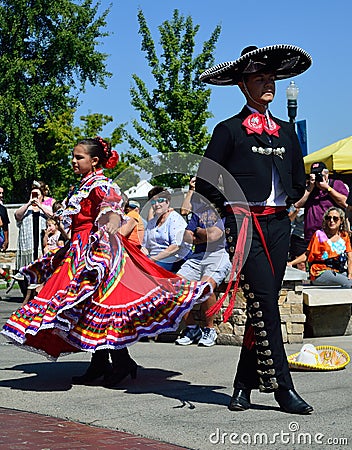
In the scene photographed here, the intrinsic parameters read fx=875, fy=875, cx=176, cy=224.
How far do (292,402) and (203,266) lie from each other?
3670mm

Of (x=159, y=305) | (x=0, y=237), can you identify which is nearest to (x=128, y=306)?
(x=159, y=305)

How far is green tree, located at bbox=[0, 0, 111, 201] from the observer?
1569 inches

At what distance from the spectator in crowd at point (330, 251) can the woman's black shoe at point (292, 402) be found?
461cm

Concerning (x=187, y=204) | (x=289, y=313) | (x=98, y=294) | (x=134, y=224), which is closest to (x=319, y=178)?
(x=289, y=313)

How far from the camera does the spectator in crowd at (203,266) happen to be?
8.26 meters

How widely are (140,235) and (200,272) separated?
46.4 inches

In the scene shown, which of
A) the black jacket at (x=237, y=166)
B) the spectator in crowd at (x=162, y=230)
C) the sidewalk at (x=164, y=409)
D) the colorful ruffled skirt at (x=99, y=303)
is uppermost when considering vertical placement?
the black jacket at (x=237, y=166)

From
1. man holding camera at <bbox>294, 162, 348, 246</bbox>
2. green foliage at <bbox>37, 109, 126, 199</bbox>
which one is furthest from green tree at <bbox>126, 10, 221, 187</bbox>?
man holding camera at <bbox>294, 162, 348, 246</bbox>

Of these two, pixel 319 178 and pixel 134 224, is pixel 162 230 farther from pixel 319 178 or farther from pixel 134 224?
pixel 319 178

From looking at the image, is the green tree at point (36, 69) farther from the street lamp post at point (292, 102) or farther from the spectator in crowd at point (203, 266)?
the spectator in crowd at point (203, 266)

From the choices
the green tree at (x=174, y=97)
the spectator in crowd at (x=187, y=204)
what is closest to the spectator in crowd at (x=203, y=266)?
the spectator in crowd at (x=187, y=204)

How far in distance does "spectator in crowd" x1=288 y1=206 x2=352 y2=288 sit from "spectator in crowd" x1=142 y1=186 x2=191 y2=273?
2312 mm

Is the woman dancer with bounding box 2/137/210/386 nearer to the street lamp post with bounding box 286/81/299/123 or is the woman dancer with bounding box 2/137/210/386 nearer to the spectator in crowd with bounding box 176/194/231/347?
the spectator in crowd with bounding box 176/194/231/347

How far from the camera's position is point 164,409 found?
19.0 ft
